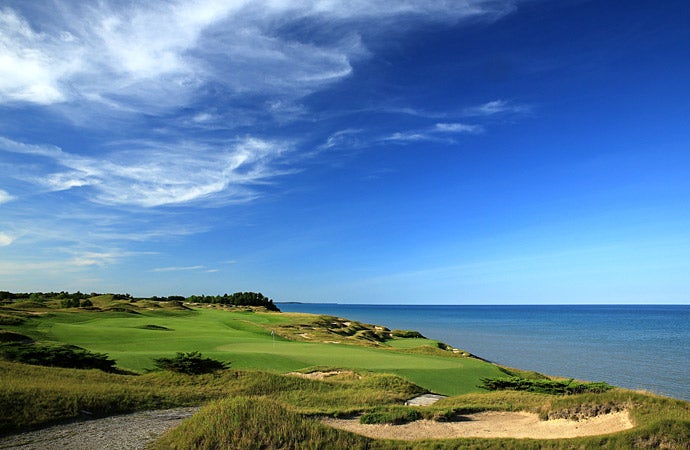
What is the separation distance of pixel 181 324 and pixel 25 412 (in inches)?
1542

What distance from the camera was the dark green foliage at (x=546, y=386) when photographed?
17.1 m

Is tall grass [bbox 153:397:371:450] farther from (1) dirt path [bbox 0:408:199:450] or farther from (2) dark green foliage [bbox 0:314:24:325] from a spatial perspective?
(2) dark green foliage [bbox 0:314:24:325]

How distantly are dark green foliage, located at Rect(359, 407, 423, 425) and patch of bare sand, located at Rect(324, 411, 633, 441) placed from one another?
205 millimetres

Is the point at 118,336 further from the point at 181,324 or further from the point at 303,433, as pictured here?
the point at 303,433

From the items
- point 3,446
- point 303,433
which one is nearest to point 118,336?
point 3,446

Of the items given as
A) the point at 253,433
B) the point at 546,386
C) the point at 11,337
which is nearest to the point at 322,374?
the point at 546,386

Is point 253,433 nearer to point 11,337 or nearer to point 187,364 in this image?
point 187,364

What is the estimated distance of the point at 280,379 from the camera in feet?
62.0

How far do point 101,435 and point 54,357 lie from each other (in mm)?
10205

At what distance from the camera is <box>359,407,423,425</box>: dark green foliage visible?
1293cm

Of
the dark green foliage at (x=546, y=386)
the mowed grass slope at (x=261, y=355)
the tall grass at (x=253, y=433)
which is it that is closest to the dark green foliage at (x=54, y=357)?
the mowed grass slope at (x=261, y=355)

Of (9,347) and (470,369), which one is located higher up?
(9,347)

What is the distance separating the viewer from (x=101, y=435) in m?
10.6

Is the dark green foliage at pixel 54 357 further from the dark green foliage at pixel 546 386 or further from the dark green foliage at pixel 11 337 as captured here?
the dark green foliage at pixel 546 386
